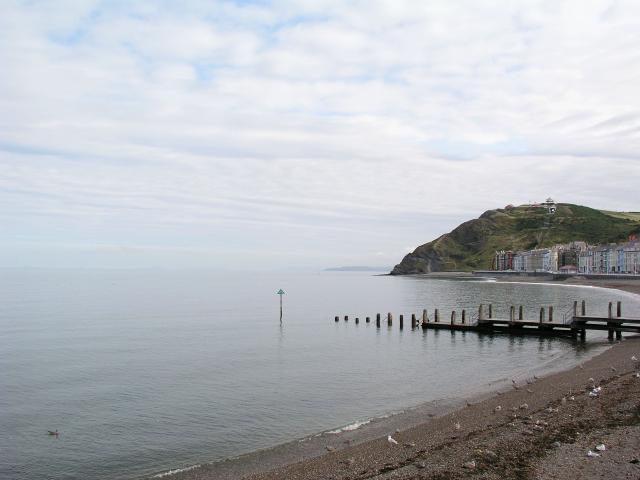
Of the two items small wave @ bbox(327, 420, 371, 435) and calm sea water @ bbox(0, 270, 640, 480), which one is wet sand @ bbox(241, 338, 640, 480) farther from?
calm sea water @ bbox(0, 270, 640, 480)

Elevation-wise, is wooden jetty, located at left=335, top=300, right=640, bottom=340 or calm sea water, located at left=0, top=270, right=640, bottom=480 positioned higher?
wooden jetty, located at left=335, top=300, right=640, bottom=340

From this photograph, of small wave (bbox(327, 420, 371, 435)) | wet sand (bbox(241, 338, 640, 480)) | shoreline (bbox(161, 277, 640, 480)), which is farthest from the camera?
small wave (bbox(327, 420, 371, 435))

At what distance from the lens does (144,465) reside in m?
19.2

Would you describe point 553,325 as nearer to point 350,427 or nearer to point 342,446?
point 350,427

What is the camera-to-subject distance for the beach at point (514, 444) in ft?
46.4

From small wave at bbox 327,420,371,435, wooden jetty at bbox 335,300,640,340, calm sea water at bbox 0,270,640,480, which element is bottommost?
calm sea water at bbox 0,270,640,480

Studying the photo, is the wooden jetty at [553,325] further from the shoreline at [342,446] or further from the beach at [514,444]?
the beach at [514,444]

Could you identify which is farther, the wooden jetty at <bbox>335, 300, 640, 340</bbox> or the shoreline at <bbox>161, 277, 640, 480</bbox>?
the wooden jetty at <bbox>335, 300, 640, 340</bbox>

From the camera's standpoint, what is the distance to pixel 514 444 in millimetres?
16078

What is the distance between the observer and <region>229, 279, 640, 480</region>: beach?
14156mm

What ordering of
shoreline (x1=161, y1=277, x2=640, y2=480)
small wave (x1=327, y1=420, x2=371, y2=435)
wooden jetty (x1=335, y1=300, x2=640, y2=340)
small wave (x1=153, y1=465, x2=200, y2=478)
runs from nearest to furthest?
shoreline (x1=161, y1=277, x2=640, y2=480), small wave (x1=153, y1=465, x2=200, y2=478), small wave (x1=327, y1=420, x2=371, y2=435), wooden jetty (x1=335, y1=300, x2=640, y2=340)

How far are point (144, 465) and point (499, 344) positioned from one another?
34779mm

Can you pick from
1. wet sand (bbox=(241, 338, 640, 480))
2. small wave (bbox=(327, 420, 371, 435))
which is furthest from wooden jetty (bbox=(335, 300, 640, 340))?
small wave (bbox=(327, 420, 371, 435))

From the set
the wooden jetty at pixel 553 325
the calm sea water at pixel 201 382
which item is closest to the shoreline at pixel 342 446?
the calm sea water at pixel 201 382
